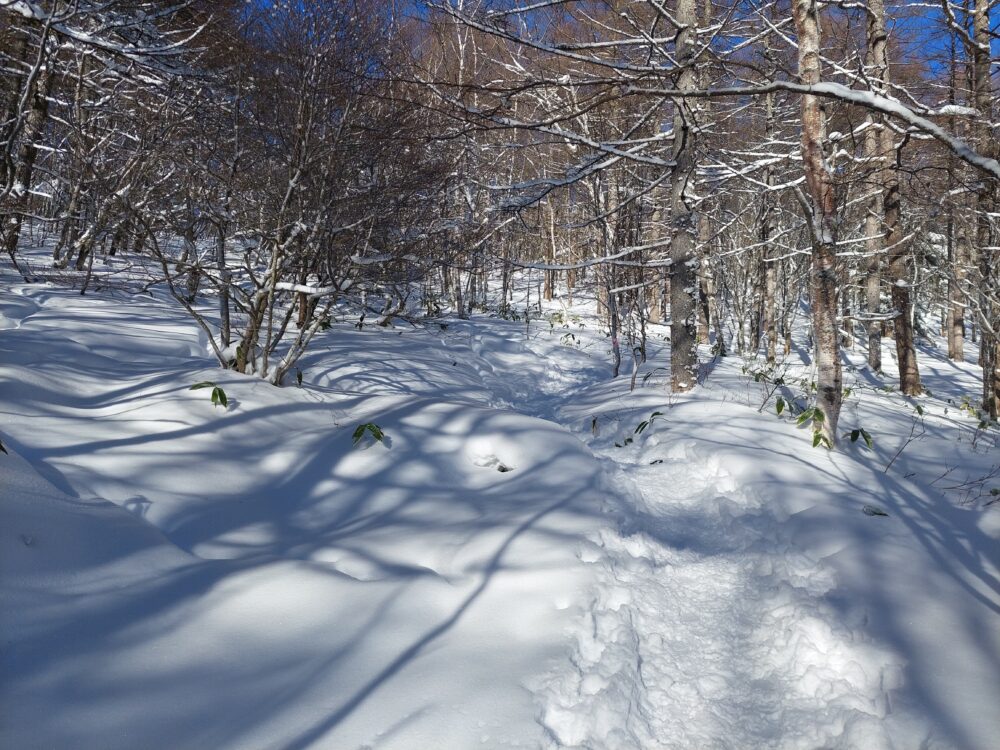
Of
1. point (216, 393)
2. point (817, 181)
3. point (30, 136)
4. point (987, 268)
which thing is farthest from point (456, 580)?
point (30, 136)

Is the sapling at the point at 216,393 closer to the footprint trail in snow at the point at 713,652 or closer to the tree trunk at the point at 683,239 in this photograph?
the footprint trail in snow at the point at 713,652

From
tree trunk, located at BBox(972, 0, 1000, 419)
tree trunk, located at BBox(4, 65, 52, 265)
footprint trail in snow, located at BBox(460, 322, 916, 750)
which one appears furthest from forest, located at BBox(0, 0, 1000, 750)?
tree trunk, located at BBox(4, 65, 52, 265)

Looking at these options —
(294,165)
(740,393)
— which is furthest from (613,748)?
(740,393)

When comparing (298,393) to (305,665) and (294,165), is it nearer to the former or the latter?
(294,165)

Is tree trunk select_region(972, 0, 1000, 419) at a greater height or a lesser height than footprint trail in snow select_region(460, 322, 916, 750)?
greater

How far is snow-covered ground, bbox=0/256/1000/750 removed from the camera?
198 cm

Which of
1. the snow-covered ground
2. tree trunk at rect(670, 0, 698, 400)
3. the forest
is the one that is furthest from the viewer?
tree trunk at rect(670, 0, 698, 400)

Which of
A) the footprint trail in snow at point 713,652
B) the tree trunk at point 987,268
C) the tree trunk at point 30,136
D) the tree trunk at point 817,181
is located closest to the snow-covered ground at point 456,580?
the footprint trail in snow at point 713,652

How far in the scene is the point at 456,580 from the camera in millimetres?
2916

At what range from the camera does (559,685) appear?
2232 mm

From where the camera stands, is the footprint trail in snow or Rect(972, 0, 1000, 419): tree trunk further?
Rect(972, 0, 1000, 419): tree trunk

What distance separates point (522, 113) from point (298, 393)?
9682 mm

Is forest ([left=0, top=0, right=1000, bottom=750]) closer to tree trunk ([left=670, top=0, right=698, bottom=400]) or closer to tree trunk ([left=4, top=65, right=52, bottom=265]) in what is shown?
tree trunk ([left=670, top=0, right=698, bottom=400])

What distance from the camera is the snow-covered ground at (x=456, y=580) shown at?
6.49 ft
